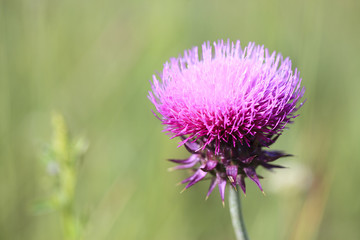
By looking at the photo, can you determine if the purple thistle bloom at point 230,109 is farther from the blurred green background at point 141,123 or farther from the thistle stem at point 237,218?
the blurred green background at point 141,123

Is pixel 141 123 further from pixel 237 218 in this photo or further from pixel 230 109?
pixel 237 218

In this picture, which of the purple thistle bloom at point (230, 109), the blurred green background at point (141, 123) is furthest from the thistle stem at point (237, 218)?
the blurred green background at point (141, 123)

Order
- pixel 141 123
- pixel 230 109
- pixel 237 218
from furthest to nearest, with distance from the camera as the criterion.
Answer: pixel 141 123, pixel 230 109, pixel 237 218

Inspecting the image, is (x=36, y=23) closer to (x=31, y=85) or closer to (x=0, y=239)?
(x=31, y=85)

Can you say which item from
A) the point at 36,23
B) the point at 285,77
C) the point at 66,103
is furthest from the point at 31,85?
the point at 285,77

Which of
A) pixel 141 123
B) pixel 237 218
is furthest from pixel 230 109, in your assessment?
pixel 141 123

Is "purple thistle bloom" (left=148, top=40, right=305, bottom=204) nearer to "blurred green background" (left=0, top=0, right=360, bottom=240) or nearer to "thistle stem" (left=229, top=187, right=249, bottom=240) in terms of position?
"thistle stem" (left=229, top=187, right=249, bottom=240)
